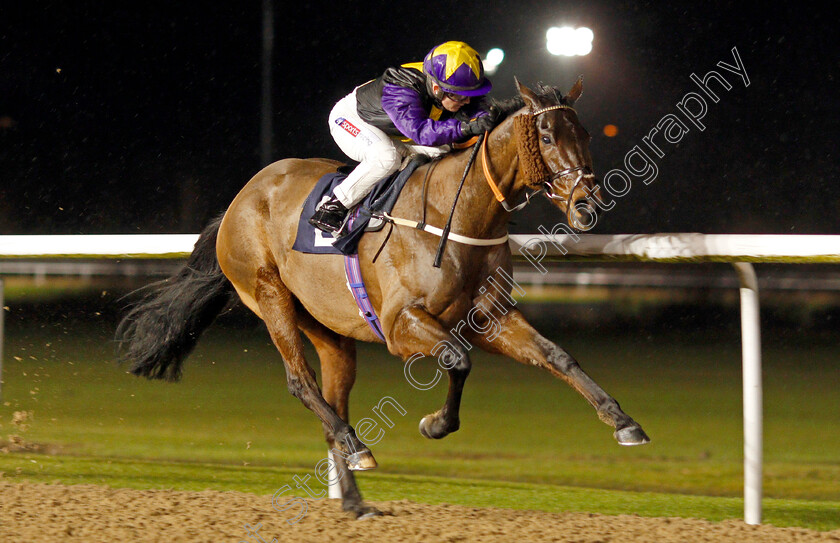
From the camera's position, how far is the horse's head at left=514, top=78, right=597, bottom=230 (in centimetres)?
269

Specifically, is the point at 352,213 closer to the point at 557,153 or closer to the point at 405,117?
the point at 405,117

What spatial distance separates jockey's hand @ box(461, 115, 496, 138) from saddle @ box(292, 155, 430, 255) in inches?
14.1

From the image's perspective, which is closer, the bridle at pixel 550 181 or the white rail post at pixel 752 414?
the bridle at pixel 550 181

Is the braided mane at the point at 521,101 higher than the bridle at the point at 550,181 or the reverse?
higher

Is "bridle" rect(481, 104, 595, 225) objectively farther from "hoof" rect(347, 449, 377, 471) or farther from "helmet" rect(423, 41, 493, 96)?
"hoof" rect(347, 449, 377, 471)

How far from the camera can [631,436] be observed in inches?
102

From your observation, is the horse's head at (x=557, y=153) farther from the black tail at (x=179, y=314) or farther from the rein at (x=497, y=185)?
the black tail at (x=179, y=314)

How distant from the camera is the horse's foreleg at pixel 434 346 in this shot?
9.52ft

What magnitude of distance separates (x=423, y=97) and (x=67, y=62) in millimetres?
17625

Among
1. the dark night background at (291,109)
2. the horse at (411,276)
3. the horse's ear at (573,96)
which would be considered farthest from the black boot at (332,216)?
the dark night background at (291,109)

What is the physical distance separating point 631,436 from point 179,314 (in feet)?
7.74

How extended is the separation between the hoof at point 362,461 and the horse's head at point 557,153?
3.65 feet

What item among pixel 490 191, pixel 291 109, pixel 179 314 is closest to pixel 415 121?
pixel 490 191

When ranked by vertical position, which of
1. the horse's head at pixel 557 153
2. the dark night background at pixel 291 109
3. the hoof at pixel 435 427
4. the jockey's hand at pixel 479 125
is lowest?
the hoof at pixel 435 427
